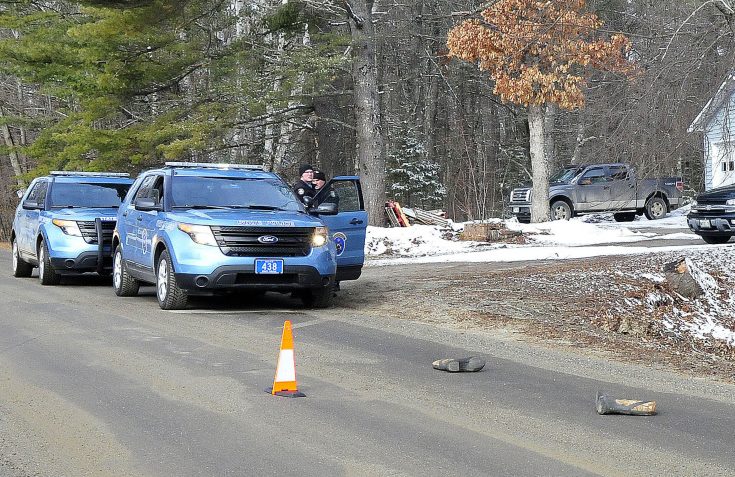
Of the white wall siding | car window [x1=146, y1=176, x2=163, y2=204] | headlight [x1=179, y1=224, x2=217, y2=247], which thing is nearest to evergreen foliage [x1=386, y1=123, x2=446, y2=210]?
the white wall siding

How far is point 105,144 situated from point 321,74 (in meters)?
7.51

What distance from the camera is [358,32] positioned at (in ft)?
80.6

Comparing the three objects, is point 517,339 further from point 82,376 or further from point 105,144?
point 105,144

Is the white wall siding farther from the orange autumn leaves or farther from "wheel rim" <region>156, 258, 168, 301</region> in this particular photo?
the orange autumn leaves

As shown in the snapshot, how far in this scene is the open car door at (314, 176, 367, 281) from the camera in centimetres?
1428

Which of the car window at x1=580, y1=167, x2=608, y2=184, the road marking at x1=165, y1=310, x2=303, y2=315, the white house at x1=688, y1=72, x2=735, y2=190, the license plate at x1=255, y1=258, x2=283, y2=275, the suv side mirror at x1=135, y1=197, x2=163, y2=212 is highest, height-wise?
the white house at x1=688, y1=72, x2=735, y2=190

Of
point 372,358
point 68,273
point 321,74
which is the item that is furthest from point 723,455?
point 321,74

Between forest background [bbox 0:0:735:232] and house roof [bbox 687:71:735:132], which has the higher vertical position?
forest background [bbox 0:0:735:232]

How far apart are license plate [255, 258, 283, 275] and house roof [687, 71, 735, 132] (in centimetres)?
570

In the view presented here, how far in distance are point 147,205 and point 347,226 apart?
2.67 metres

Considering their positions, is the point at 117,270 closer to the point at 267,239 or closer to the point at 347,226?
the point at 347,226

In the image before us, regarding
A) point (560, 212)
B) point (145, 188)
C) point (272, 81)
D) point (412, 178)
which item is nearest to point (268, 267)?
point (145, 188)

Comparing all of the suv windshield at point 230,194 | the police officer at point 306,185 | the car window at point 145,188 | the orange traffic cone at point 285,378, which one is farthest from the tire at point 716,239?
the orange traffic cone at point 285,378

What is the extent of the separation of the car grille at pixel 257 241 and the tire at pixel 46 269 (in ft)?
17.7
